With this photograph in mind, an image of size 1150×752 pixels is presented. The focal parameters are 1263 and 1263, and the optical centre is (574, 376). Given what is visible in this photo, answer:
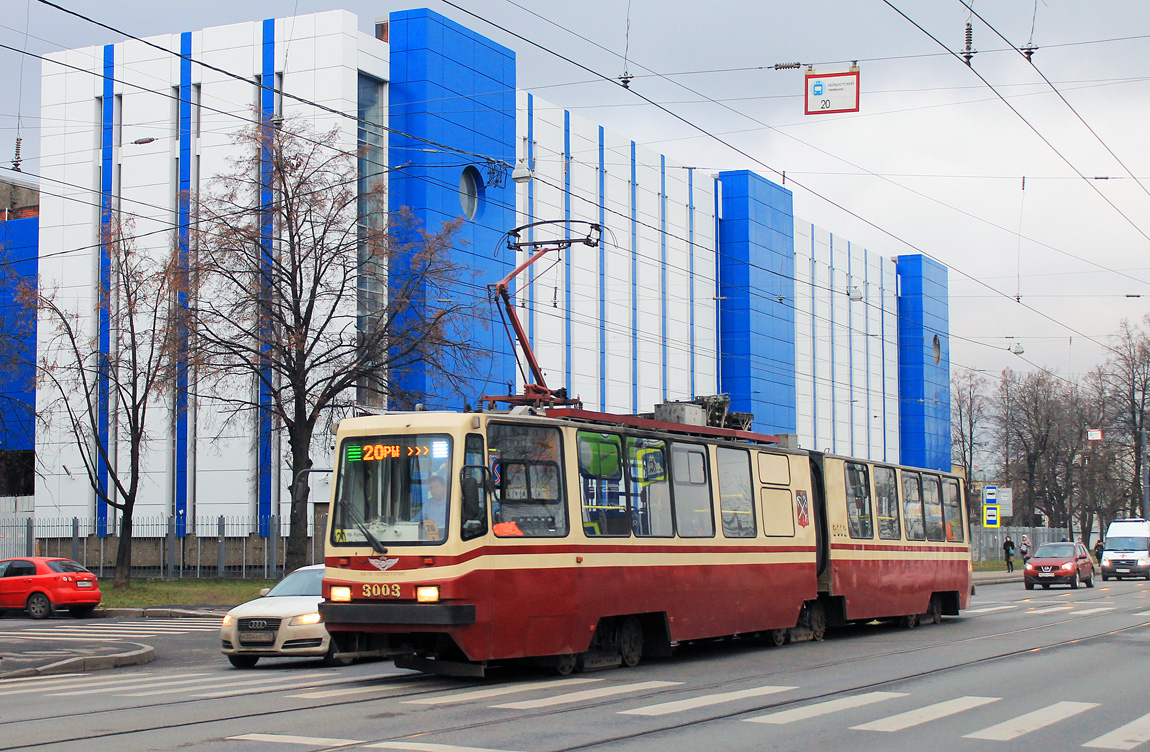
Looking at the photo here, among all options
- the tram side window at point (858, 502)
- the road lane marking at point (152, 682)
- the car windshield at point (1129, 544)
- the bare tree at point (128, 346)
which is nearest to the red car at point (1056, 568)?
the car windshield at point (1129, 544)

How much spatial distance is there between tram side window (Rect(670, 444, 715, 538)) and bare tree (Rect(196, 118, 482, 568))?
52.5 feet

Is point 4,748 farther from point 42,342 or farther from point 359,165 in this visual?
point 42,342

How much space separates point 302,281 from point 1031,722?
81.8ft

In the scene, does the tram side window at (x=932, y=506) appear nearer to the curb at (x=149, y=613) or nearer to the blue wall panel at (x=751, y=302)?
the curb at (x=149, y=613)

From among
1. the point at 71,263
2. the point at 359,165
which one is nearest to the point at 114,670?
the point at 359,165

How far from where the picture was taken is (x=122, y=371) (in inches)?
1747

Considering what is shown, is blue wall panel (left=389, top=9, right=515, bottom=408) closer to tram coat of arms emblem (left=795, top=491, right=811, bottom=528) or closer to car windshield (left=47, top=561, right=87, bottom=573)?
car windshield (left=47, top=561, right=87, bottom=573)

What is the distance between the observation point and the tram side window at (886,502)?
21.8 meters

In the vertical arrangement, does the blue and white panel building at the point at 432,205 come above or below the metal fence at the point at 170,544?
above

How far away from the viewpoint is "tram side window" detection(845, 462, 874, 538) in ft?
67.8

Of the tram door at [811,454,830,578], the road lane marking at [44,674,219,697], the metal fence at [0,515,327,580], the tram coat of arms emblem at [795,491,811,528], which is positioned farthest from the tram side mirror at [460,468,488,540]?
the metal fence at [0,515,327,580]

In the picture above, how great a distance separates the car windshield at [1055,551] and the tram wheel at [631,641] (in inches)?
1219

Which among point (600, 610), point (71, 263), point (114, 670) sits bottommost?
point (114, 670)

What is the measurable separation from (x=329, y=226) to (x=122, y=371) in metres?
15.9
